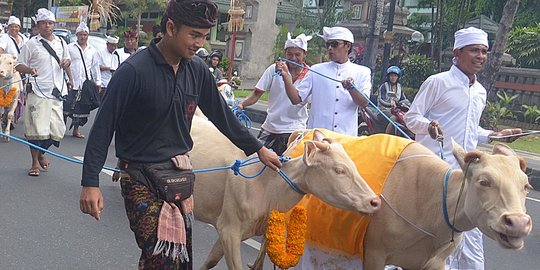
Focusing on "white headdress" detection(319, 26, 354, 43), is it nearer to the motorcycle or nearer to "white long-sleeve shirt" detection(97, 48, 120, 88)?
the motorcycle

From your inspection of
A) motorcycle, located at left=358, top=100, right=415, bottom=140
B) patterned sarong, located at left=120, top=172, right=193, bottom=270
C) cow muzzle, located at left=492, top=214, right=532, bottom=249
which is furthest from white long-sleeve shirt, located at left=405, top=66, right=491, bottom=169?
motorcycle, located at left=358, top=100, right=415, bottom=140

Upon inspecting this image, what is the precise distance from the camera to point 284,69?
5930 mm

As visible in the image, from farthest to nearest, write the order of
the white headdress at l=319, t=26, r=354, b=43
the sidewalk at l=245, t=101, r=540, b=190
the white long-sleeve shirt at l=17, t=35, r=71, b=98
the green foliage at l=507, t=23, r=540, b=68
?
the green foliage at l=507, t=23, r=540, b=68
the sidewalk at l=245, t=101, r=540, b=190
the white long-sleeve shirt at l=17, t=35, r=71, b=98
the white headdress at l=319, t=26, r=354, b=43

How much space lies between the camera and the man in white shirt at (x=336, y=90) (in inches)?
234

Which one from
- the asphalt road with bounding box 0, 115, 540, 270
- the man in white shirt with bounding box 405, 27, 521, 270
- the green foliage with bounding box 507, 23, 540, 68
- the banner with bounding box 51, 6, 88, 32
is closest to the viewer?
the man in white shirt with bounding box 405, 27, 521, 270

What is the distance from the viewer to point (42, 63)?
8625 mm

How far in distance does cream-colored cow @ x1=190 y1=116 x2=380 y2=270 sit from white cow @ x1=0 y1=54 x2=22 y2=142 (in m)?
5.55

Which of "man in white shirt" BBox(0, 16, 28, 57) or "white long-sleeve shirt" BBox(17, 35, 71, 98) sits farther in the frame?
"man in white shirt" BBox(0, 16, 28, 57)

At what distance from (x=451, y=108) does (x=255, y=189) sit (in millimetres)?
1564

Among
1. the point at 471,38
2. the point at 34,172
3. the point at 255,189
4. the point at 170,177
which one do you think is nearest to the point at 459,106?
the point at 471,38

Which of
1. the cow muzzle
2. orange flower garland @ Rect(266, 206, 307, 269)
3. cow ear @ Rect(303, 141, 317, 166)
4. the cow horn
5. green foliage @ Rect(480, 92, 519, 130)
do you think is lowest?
green foliage @ Rect(480, 92, 519, 130)

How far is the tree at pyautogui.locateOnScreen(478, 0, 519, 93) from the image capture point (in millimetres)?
14523

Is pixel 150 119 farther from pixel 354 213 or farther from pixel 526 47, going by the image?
pixel 526 47

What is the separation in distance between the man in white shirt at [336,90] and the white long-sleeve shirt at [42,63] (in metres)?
3.94
